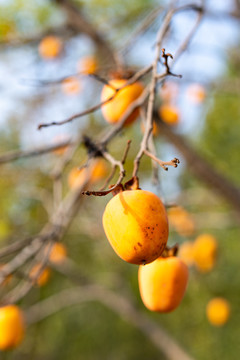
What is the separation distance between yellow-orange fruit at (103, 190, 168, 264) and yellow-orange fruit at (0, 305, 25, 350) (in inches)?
37.6

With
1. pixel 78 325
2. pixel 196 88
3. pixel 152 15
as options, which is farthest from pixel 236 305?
pixel 152 15

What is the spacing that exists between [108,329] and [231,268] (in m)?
2.89

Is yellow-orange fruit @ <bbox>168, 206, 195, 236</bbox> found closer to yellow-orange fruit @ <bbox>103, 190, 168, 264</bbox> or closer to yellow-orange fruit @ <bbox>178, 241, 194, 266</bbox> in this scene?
yellow-orange fruit @ <bbox>178, 241, 194, 266</bbox>

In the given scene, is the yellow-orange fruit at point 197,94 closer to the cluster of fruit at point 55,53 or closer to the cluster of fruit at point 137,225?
the cluster of fruit at point 55,53

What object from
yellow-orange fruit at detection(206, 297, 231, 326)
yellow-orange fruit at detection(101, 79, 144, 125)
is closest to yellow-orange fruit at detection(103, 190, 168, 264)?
yellow-orange fruit at detection(101, 79, 144, 125)

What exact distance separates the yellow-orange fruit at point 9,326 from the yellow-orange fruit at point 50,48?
2.07 meters

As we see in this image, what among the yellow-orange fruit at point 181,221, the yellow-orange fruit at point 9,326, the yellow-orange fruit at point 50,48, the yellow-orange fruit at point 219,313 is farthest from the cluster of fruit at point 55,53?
the yellow-orange fruit at point 219,313

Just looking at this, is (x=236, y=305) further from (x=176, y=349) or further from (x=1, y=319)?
(x=1, y=319)

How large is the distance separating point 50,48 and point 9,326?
2.15 meters

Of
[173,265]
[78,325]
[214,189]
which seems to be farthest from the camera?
[78,325]

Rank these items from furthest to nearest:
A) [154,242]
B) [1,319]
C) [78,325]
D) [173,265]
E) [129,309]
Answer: [78,325] → [129,309] → [1,319] → [173,265] → [154,242]

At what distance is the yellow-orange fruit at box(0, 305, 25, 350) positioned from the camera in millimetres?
1420

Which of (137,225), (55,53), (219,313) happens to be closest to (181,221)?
(219,313)

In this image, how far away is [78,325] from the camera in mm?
7383
